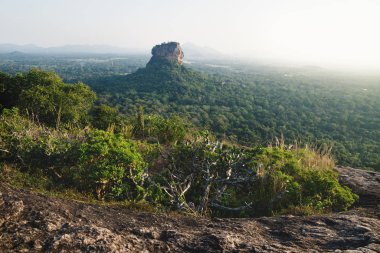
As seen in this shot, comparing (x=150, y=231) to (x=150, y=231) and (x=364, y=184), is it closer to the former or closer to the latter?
(x=150, y=231)

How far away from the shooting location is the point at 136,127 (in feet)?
28.6

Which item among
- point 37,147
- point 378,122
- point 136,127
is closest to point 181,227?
point 37,147

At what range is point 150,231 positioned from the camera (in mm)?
2568

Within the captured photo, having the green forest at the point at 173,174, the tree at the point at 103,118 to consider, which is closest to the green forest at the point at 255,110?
the tree at the point at 103,118

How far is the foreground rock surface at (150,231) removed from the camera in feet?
7.37

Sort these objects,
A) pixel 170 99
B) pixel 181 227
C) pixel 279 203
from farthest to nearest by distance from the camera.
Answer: pixel 170 99 → pixel 279 203 → pixel 181 227

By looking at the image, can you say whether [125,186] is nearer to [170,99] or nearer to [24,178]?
[24,178]

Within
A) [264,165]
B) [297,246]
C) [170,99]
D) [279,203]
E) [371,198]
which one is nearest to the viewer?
[297,246]

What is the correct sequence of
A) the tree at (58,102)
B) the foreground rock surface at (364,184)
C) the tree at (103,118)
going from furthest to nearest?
the tree at (103,118)
the tree at (58,102)
the foreground rock surface at (364,184)

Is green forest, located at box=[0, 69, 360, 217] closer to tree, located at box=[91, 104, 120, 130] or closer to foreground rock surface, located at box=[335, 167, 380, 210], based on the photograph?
foreground rock surface, located at box=[335, 167, 380, 210]

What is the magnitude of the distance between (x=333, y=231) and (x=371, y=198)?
237cm

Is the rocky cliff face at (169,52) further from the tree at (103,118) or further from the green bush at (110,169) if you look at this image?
the green bush at (110,169)

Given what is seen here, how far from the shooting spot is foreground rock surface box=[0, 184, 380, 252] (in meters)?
2.25

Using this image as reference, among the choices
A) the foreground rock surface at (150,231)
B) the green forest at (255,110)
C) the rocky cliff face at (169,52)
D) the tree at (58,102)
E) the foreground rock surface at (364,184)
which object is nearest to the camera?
the foreground rock surface at (150,231)
